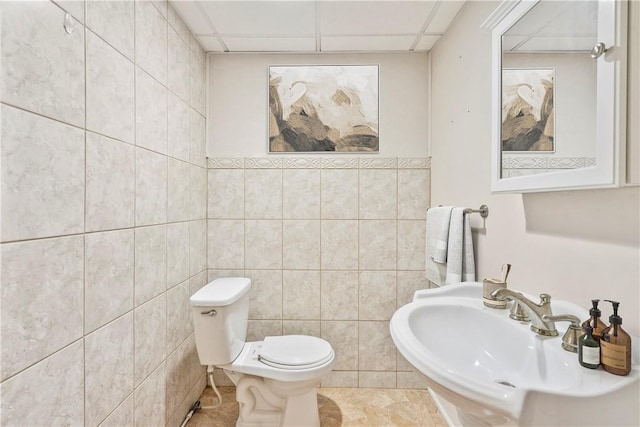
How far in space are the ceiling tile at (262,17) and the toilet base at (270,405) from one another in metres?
1.90

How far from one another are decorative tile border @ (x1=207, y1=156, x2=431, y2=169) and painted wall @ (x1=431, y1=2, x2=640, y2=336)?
0.15 m

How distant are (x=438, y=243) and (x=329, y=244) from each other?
2.31ft

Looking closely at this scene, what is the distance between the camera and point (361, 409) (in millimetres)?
1775

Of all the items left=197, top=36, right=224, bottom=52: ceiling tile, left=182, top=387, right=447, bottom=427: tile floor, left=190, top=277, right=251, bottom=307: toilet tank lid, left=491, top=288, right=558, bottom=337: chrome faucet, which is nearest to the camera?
left=491, top=288, right=558, bottom=337: chrome faucet

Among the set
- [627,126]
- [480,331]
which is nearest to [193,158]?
[480,331]

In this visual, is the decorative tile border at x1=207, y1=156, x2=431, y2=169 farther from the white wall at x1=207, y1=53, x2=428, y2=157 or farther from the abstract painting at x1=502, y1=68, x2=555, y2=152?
the abstract painting at x1=502, y1=68, x2=555, y2=152

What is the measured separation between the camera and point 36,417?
787 mm

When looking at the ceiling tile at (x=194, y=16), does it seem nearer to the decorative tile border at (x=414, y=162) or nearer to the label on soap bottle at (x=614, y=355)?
the decorative tile border at (x=414, y=162)

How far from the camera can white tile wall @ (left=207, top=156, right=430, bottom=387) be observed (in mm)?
1990

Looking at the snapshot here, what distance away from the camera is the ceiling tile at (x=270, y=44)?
5.99ft

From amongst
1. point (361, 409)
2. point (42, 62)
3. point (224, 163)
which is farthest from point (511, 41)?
point (361, 409)

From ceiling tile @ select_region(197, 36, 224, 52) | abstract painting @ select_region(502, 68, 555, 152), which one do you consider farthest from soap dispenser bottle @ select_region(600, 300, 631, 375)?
ceiling tile @ select_region(197, 36, 224, 52)

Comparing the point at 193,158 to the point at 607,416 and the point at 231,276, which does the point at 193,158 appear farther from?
the point at 607,416

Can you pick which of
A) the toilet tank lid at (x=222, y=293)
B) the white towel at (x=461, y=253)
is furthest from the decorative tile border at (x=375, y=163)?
the toilet tank lid at (x=222, y=293)
